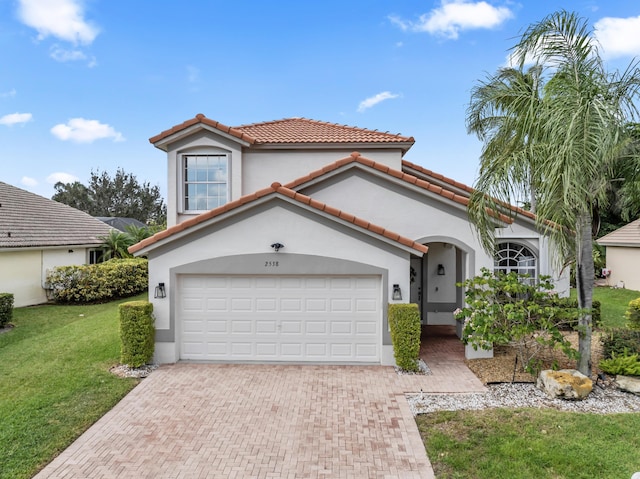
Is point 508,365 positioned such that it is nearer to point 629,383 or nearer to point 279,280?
point 629,383

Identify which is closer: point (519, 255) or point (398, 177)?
point (398, 177)

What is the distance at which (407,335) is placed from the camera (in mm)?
10047

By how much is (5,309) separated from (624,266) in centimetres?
3675

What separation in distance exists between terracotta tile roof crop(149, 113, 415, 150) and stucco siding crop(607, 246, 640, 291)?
21567 mm

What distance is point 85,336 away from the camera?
45.2 ft

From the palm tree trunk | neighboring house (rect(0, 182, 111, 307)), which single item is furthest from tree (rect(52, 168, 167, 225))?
the palm tree trunk

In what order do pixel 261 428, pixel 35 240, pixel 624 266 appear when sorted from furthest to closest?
pixel 624 266, pixel 35 240, pixel 261 428

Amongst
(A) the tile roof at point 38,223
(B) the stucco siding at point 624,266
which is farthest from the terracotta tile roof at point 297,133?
(B) the stucco siding at point 624,266

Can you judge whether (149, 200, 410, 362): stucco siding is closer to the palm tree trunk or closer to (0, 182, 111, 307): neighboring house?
the palm tree trunk

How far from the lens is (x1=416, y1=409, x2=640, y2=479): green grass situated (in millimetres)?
5809

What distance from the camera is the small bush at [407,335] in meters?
10.0

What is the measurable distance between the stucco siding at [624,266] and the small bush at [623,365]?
21.1 m

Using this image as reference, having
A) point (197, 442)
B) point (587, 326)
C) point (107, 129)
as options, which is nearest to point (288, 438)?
point (197, 442)

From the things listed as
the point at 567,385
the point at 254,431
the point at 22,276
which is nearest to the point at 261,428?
the point at 254,431
